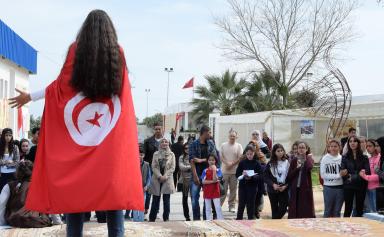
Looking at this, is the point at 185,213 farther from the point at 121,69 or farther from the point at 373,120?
the point at 373,120

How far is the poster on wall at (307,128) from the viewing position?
21078 millimetres

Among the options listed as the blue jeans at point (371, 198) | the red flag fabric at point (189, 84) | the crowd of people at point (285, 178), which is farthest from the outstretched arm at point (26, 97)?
the red flag fabric at point (189, 84)

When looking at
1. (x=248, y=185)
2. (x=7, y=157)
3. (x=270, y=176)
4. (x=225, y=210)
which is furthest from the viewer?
(x=225, y=210)

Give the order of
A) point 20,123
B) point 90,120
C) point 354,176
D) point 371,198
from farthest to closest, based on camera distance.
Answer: point 20,123
point 371,198
point 354,176
point 90,120

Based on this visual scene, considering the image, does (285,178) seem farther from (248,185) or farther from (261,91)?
(261,91)

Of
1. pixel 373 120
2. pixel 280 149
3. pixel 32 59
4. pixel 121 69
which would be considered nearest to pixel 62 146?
pixel 121 69

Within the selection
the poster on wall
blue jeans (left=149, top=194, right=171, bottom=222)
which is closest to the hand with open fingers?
blue jeans (left=149, top=194, right=171, bottom=222)

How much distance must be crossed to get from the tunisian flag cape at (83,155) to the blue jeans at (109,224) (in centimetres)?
9

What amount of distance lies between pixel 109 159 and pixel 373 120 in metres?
16.3

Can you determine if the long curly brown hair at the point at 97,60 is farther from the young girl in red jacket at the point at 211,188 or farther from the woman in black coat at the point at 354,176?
the young girl in red jacket at the point at 211,188

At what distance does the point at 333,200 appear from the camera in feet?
27.9

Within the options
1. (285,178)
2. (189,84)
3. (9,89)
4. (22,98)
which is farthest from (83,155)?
(189,84)

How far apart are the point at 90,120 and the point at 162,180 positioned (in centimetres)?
606

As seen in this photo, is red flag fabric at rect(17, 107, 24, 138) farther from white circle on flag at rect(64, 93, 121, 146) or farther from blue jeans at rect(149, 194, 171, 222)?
white circle on flag at rect(64, 93, 121, 146)
